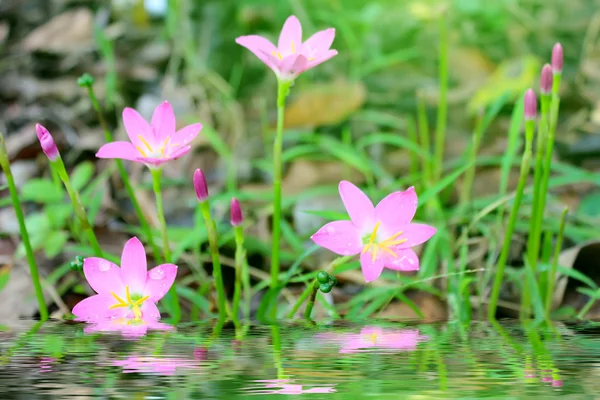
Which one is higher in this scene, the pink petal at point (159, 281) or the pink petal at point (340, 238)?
the pink petal at point (340, 238)

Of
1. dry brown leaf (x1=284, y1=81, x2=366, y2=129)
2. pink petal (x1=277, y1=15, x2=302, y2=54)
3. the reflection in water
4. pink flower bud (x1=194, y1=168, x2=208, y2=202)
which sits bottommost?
the reflection in water

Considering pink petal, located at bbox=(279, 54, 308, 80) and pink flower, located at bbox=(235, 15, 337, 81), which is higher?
pink flower, located at bbox=(235, 15, 337, 81)

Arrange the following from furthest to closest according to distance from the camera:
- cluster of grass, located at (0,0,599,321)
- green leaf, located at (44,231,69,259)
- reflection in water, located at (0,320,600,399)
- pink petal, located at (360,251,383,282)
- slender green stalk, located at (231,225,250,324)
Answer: green leaf, located at (44,231,69,259) < cluster of grass, located at (0,0,599,321) < slender green stalk, located at (231,225,250,324) < pink petal, located at (360,251,383,282) < reflection in water, located at (0,320,600,399)

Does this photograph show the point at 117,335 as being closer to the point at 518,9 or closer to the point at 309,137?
the point at 309,137

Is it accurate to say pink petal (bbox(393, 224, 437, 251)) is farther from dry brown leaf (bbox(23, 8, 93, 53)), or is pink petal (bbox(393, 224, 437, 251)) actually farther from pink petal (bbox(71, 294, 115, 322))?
dry brown leaf (bbox(23, 8, 93, 53))

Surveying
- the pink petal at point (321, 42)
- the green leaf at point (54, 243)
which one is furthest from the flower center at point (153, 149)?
the green leaf at point (54, 243)

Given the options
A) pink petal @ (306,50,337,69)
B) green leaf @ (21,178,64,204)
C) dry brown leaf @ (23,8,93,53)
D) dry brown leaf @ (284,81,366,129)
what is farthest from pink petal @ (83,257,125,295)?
dry brown leaf @ (23,8,93,53)

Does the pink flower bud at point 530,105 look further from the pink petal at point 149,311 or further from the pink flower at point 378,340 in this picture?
the pink petal at point 149,311
